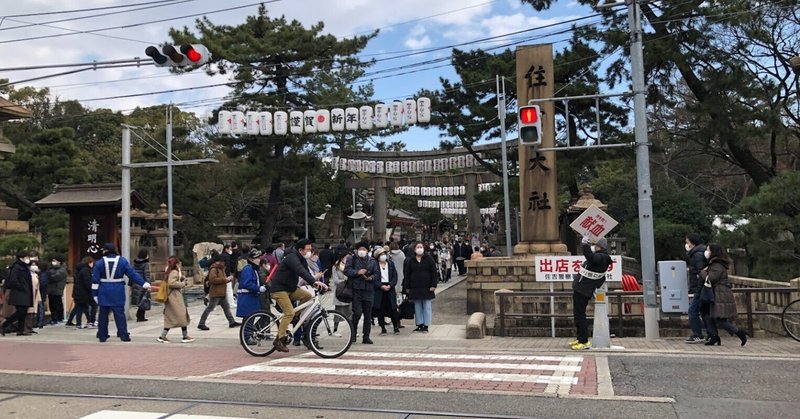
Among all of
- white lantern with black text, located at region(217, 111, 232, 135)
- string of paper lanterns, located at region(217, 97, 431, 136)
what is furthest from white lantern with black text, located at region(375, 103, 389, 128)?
white lantern with black text, located at region(217, 111, 232, 135)

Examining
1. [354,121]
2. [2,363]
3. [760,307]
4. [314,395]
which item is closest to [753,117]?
[760,307]

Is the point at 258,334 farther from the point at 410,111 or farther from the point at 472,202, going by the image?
the point at 472,202

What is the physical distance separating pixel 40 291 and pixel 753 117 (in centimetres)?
1875

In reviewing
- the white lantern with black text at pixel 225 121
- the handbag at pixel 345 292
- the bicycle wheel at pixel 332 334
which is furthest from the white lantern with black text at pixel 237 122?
the bicycle wheel at pixel 332 334

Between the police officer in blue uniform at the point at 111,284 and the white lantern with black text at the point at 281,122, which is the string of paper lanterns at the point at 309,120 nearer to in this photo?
the white lantern with black text at the point at 281,122

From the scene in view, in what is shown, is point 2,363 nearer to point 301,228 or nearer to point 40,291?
point 40,291

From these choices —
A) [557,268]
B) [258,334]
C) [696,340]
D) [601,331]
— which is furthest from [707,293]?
[258,334]

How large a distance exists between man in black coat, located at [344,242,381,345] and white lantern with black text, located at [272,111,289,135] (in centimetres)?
1280

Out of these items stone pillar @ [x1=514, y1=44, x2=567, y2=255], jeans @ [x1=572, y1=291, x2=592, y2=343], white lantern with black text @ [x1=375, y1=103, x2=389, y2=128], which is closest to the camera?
jeans @ [x1=572, y1=291, x2=592, y2=343]

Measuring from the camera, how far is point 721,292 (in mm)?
9773

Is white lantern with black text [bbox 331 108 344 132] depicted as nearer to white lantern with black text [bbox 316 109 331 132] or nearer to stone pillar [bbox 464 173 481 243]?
white lantern with black text [bbox 316 109 331 132]

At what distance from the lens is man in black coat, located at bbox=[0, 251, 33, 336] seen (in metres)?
12.5

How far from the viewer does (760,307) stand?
12.3 metres

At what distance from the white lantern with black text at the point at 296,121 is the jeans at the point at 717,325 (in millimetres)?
16215
